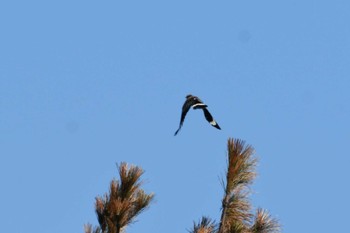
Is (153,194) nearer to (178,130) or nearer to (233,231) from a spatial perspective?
(233,231)

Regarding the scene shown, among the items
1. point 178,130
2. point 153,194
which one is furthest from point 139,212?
point 178,130

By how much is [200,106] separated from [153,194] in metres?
1.74

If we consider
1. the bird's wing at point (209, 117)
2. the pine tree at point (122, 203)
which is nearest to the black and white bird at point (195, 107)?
the bird's wing at point (209, 117)

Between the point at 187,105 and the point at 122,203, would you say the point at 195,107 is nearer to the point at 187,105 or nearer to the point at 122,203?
the point at 187,105

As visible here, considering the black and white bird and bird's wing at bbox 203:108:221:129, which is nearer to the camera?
the black and white bird

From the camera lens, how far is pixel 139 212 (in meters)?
7.48

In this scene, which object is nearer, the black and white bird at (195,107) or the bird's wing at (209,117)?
the black and white bird at (195,107)

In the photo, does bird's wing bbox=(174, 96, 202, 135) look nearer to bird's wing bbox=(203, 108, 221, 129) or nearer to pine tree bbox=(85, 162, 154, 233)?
bird's wing bbox=(203, 108, 221, 129)

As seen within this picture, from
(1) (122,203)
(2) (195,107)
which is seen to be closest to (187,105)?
(2) (195,107)

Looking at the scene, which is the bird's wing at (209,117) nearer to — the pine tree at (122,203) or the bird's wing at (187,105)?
the bird's wing at (187,105)

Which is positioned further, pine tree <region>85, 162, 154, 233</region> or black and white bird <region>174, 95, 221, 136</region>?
pine tree <region>85, 162, 154, 233</region>

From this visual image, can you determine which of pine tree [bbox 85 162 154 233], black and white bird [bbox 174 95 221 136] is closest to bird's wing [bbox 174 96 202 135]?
black and white bird [bbox 174 95 221 136]

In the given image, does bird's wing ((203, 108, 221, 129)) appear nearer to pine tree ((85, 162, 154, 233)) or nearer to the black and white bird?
the black and white bird

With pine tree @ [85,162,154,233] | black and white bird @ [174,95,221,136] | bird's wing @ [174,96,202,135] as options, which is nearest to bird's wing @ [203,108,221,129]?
black and white bird @ [174,95,221,136]
